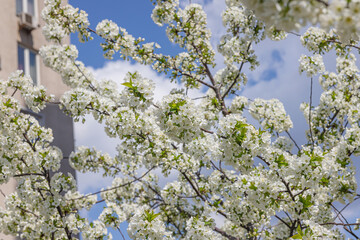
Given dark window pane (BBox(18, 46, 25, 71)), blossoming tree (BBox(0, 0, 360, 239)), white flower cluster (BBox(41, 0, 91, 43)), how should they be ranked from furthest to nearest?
dark window pane (BBox(18, 46, 25, 71))
white flower cluster (BBox(41, 0, 91, 43))
blossoming tree (BBox(0, 0, 360, 239))

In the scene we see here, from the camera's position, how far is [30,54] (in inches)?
585

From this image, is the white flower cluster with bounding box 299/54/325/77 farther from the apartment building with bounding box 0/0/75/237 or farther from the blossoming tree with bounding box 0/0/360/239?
the apartment building with bounding box 0/0/75/237

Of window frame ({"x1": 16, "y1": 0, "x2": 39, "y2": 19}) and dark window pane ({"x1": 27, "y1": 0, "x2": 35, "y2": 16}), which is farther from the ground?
dark window pane ({"x1": 27, "y1": 0, "x2": 35, "y2": 16})

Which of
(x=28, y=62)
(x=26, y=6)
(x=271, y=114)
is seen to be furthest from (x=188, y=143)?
(x=26, y=6)

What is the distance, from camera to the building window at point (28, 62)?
14341mm

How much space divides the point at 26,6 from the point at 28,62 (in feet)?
7.41

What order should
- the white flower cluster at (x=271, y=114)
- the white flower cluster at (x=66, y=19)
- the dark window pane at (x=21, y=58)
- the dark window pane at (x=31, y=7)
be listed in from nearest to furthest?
the white flower cluster at (x=66, y=19) < the white flower cluster at (x=271, y=114) < the dark window pane at (x=21, y=58) < the dark window pane at (x=31, y=7)

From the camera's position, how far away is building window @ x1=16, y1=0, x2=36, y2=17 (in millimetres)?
14816

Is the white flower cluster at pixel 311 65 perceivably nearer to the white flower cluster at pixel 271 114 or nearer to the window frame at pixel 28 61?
the white flower cluster at pixel 271 114

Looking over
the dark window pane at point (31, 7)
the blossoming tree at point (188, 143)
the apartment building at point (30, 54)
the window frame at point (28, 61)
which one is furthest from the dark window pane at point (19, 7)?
the blossoming tree at point (188, 143)

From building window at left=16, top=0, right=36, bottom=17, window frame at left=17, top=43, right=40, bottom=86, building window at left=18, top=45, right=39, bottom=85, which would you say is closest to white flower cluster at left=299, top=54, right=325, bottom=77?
window frame at left=17, top=43, right=40, bottom=86

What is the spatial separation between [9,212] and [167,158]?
3.72m

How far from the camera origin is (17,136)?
6.66 metres

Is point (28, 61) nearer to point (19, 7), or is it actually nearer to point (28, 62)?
point (28, 62)
